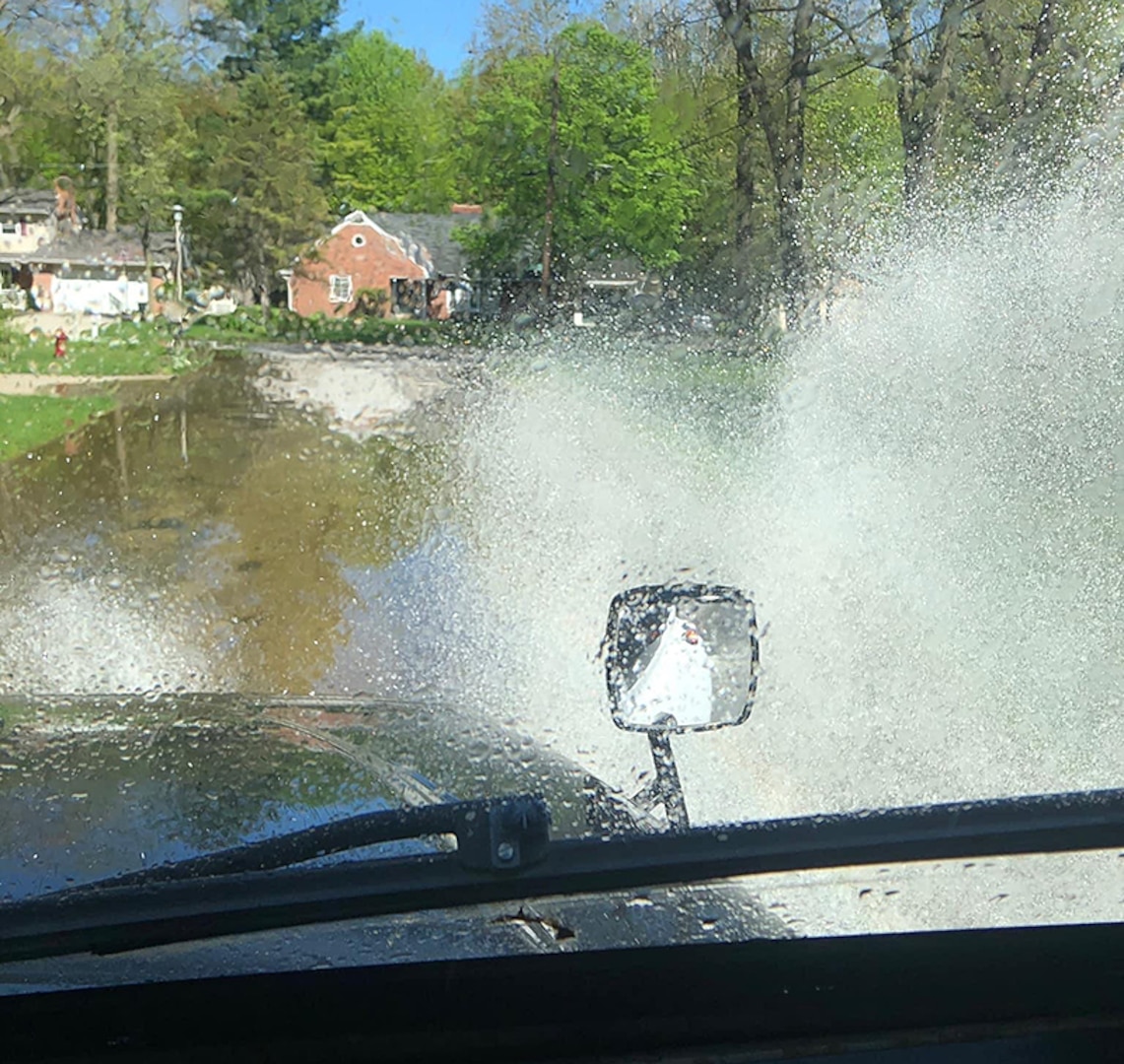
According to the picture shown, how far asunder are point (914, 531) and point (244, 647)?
12.0 ft

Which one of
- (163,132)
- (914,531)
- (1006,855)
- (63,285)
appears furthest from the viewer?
(914,531)

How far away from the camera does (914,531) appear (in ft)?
25.7

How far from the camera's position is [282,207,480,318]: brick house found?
4496 mm

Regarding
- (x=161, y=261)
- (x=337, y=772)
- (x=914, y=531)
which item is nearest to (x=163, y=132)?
(x=161, y=261)

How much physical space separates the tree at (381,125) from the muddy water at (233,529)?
244cm

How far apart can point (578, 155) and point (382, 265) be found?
1.32 meters

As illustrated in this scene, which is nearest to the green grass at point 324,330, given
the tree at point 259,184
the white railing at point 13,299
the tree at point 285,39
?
the tree at point 259,184

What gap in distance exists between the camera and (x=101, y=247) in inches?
162

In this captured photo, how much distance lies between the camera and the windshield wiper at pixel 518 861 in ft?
5.31

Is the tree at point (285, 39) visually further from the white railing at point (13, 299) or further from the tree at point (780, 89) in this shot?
the tree at point (780, 89)

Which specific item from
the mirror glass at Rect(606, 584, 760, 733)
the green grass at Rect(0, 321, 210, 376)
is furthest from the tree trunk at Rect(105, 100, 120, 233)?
the mirror glass at Rect(606, 584, 760, 733)

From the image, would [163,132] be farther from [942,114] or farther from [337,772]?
[942,114]

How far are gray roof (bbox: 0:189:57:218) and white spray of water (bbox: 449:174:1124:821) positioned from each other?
298 centimetres

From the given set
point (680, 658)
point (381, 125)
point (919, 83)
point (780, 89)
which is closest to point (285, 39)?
point (381, 125)
